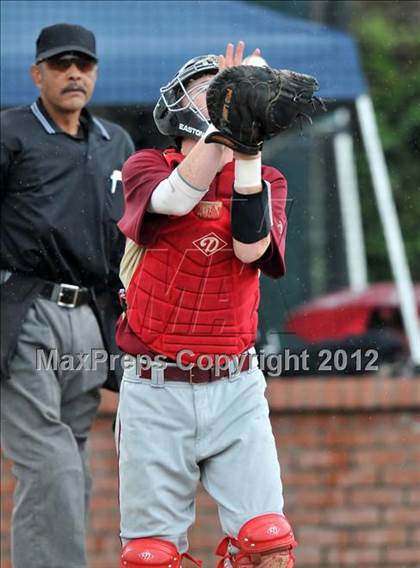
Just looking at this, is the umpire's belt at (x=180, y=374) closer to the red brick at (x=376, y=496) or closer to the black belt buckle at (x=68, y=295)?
the black belt buckle at (x=68, y=295)

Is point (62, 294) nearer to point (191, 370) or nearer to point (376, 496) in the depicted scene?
point (191, 370)

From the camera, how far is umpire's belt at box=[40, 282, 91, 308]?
15.5 feet

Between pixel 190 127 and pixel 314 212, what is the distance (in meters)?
5.20

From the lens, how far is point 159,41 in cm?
617

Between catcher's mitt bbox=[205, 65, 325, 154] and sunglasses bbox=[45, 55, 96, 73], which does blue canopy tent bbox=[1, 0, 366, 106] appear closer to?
sunglasses bbox=[45, 55, 96, 73]

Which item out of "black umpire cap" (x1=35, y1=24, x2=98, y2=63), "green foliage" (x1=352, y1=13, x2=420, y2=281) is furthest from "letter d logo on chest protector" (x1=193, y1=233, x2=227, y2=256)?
"green foliage" (x1=352, y1=13, x2=420, y2=281)

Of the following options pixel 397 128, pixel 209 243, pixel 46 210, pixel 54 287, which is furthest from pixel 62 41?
pixel 397 128

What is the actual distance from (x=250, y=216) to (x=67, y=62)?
5.07ft

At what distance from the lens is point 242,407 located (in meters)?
3.80

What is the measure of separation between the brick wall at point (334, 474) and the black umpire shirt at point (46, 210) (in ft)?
4.77

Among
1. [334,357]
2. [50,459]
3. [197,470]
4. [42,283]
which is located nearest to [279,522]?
[197,470]

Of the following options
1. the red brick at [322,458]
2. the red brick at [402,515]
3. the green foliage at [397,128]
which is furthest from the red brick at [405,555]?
the green foliage at [397,128]

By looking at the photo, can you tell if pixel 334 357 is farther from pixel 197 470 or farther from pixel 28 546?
pixel 197 470

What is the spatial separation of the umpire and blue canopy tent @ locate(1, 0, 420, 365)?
3.47 feet
